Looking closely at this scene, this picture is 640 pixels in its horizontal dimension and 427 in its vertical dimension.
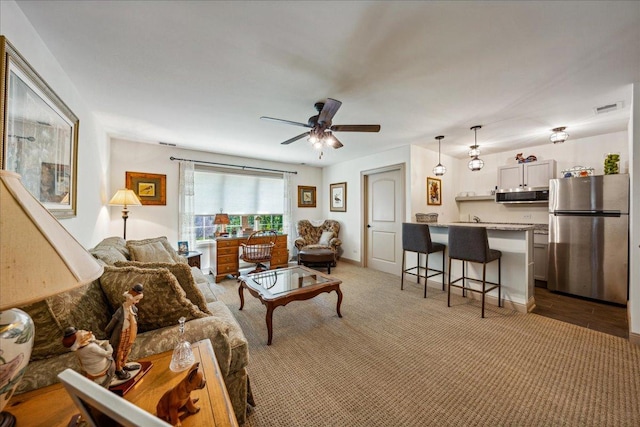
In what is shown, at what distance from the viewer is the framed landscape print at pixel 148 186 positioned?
157 inches

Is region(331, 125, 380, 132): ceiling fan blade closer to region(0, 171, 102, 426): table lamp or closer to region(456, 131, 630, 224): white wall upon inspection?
region(0, 171, 102, 426): table lamp

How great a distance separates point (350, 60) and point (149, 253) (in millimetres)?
2670

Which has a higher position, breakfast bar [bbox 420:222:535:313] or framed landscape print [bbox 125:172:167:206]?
framed landscape print [bbox 125:172:167:206]

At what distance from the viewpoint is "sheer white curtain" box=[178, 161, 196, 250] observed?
433cm

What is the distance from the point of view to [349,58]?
1851 millimetres

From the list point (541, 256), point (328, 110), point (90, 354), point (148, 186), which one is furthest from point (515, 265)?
point (148, 186)

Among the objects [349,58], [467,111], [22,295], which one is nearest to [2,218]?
[22,295]

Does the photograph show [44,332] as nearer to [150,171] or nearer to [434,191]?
[150,171]

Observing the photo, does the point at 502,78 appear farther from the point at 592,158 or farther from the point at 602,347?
the point at 592,158

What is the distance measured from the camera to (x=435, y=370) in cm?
191

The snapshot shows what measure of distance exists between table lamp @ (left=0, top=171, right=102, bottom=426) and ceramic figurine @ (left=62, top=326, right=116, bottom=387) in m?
0.08

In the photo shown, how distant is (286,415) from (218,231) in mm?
3831

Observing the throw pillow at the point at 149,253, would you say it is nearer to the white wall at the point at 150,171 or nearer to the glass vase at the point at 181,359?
the white wall at the point at 150,171

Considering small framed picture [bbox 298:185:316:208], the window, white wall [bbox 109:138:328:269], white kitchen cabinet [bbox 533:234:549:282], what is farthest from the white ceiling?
small framed picture [bbox 298:185:316:208]
